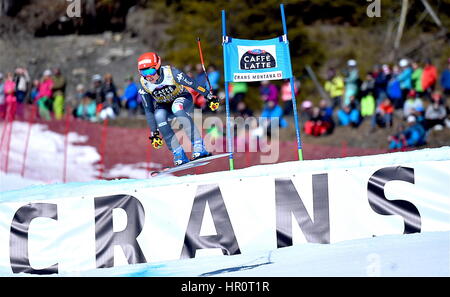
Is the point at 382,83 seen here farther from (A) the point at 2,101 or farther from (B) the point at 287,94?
(A) the point at 2,101

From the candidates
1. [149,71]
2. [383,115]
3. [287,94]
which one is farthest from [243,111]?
[149,71]

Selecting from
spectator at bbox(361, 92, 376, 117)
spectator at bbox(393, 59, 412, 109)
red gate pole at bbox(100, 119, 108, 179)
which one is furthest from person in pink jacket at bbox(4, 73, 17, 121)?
spectator at bbox(393, 59, 412, 109)

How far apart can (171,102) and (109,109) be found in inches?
339

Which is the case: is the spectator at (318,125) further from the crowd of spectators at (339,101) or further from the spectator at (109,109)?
the spectator at (109,109)

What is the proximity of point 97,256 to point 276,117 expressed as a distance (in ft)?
31.1

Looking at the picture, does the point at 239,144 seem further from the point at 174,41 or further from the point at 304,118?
the point at 174,41

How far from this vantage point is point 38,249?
9.70 m

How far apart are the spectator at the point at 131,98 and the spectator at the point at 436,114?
709 centimetres

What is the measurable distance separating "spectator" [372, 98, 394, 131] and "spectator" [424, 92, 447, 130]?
962mm

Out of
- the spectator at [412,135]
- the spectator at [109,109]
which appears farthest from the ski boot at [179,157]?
the spectator at [109,109]

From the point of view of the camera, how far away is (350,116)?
1836 centimetres

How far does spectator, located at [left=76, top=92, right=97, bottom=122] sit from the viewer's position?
62.8 feet

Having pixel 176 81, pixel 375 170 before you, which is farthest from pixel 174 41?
pixel 375 170

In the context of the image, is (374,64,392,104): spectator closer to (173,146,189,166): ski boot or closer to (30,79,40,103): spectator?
(173,146,189,166): ski boot
